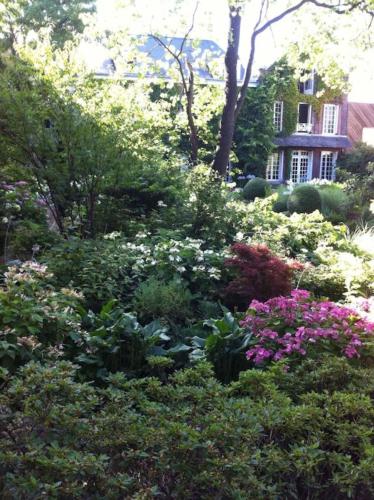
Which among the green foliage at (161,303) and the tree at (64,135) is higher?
the tree at (64,135)

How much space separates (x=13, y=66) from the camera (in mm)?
7676

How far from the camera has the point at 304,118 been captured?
116 ft

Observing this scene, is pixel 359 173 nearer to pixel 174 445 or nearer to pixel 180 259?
pixel 180 259

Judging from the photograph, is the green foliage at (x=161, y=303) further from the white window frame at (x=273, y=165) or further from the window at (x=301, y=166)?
the window at (x=301, y=166)

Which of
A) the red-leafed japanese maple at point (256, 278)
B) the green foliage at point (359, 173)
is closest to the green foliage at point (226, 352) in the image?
the red-leafed japanese maple at point (256, 278)

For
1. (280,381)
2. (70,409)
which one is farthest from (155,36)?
(70,409)

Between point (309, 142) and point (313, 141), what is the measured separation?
33 cm

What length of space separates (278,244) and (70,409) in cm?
611

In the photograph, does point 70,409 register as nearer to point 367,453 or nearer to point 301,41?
point 367,453

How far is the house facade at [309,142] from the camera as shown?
34031 mm

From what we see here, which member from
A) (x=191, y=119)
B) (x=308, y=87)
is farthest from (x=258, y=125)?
(x=191, y=119)

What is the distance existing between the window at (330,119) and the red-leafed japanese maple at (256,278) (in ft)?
103

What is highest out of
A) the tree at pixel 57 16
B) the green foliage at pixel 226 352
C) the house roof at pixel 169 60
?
the tree at pixel 57 16

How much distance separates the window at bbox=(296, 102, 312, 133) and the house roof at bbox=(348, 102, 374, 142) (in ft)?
22.0
